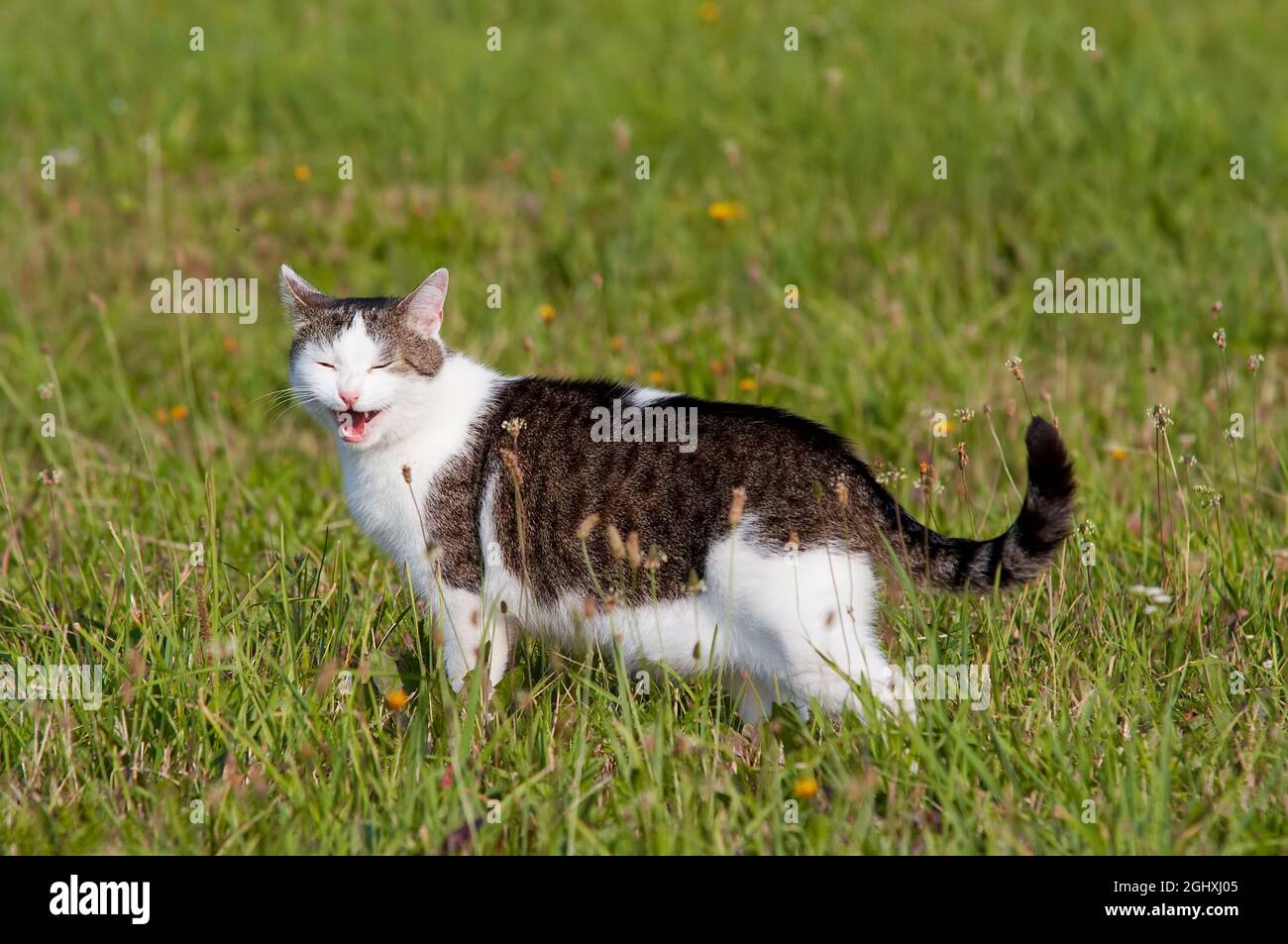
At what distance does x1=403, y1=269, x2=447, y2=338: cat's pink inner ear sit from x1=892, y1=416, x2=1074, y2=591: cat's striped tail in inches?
52.5

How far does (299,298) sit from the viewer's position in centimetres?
377

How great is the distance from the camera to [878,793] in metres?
2.91

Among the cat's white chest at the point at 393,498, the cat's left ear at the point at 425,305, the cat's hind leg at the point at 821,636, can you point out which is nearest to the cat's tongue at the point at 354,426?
the cat's white chest at the point at 393,498

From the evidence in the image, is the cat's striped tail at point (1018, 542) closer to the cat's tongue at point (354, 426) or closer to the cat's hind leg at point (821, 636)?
the cat's hind leg at point (821, 636)

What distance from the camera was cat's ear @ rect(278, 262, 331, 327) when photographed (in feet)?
12.3

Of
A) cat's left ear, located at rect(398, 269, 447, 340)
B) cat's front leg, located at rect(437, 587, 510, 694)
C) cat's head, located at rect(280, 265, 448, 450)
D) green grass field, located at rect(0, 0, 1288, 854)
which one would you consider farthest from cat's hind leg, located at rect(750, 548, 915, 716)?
cat's left ear, located at rect(398, 269, 447, 340)

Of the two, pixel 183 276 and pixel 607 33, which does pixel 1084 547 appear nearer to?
pixel 183 276

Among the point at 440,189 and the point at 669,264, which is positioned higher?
the point at 440,189

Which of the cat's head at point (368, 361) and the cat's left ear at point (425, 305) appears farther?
the cat's left ear at point (425, 305)

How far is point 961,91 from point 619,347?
258 cm

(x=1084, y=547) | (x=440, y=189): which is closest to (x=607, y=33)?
(x=440, y=189)

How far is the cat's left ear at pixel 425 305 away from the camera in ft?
12.1

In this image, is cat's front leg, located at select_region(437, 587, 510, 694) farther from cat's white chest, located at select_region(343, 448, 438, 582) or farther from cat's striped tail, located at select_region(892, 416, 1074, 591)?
cat's striped tail, located at select_region(892, 416, 1074, 591)

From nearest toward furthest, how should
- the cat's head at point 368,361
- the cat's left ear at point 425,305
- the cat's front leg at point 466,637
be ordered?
the cat's front leg at point 466,637 < the cat's head at point 368,361 < the cat's left ear at point 425,305
